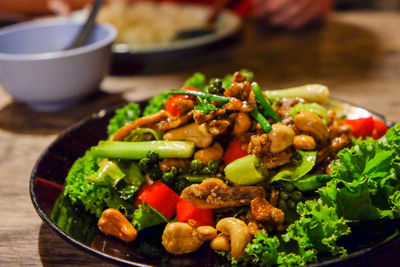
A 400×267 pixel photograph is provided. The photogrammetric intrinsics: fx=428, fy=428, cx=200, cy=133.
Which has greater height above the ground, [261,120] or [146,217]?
[261,120]

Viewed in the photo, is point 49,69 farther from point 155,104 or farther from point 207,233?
point 207,233

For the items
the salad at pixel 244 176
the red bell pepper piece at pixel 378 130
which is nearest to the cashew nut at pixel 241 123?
the salad at pixel 244 176

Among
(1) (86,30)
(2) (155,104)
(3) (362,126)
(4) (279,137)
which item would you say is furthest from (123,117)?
(1) (86,30)

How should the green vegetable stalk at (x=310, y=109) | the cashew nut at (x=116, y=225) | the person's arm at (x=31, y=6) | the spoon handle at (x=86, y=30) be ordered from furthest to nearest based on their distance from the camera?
the person's arm at (x=31, y=6) → the spoon handle at (x=86, y=30) → the green vegetable stalk at (x=310, y=109) → the cashew nut at (x=116, y=225)

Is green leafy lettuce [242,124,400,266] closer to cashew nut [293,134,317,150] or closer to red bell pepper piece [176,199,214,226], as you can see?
cashew nut [293,134,317,150]

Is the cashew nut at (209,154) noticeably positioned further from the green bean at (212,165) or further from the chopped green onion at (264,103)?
the chopped green onion at (264,103)

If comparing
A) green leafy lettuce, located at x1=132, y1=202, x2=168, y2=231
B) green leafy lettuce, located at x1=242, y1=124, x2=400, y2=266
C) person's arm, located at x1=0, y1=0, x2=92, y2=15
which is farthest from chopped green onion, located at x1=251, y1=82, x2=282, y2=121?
person's arm, located at x1=0, y1=0, x2=92, y2=15

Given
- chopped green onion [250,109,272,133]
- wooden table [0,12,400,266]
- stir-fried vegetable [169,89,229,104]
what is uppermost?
stir-fried vegetable [169,89,229,104]
